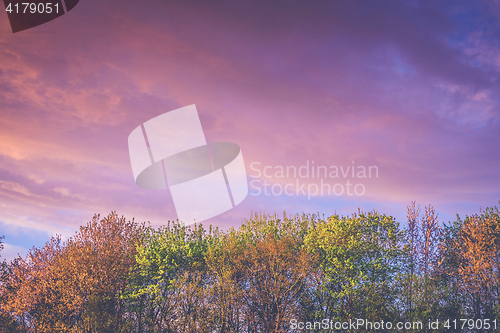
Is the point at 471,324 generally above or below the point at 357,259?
below

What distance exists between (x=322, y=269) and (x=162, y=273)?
59.5 feet

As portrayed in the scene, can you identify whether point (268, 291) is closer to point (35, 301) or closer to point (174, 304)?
point (174, 304)

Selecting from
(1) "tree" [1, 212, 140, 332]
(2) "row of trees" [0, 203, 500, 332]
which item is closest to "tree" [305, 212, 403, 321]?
(2) "row of trees" [0, 203, 500, 332]

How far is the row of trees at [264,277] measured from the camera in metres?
37.4

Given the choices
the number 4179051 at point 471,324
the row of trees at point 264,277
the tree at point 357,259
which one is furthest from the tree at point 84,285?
the number 4179051 at point 471,324

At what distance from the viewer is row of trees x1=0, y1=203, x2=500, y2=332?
37438 mm

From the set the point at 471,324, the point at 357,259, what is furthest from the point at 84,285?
the point at 471,324

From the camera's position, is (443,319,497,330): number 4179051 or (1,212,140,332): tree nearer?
(443,319,497,330): number 4179051

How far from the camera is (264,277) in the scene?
129 feet

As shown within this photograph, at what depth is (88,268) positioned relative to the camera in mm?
43156

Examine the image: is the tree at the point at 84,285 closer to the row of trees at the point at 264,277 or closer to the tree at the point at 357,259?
the row of trees at the point at 264,277

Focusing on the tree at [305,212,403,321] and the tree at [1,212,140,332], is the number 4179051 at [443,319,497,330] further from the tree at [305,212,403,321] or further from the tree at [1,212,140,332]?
the tree at [1,212,140,332]

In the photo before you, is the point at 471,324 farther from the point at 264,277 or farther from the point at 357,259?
the point at 264,277

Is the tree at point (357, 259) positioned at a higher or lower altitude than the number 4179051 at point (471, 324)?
higher
